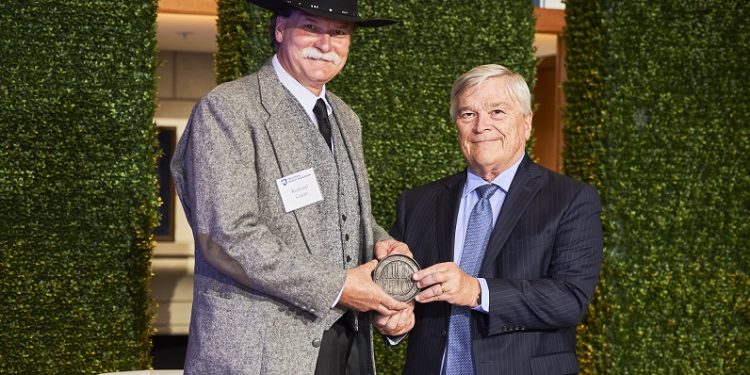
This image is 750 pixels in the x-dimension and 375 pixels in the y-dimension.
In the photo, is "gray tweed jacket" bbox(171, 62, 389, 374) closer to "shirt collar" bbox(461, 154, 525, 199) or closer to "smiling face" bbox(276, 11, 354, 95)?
"smiling face" bbox(276, 11, 354, 95)

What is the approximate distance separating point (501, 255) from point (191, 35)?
6.60 meters

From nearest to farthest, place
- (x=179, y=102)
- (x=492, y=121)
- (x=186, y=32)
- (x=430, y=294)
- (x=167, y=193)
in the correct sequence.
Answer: (x=430, y=294), (x=492, y=121), (x=186, y=32), (x=179, y=102), (x=167, y=193)

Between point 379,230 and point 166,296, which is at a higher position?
point 379,230

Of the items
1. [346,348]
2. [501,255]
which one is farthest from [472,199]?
[346,348]

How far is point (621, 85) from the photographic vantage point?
4754 mm

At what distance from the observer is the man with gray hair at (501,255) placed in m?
2.37

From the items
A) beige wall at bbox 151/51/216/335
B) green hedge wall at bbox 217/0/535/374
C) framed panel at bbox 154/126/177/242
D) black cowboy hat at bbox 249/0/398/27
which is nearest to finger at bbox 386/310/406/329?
black cowboy hat at bbox 249/0/398/27

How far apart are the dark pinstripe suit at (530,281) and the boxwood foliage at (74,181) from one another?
6.92 ft

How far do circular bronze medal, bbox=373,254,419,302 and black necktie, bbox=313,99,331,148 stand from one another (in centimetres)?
36

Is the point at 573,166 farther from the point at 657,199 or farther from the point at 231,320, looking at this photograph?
the point at 231,320

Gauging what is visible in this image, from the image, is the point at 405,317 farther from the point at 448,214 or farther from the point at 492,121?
the point at 492,121

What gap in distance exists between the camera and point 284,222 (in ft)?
7.27

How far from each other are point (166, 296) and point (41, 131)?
4713 millimetres

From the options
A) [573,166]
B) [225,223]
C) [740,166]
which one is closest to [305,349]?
[225,223]
